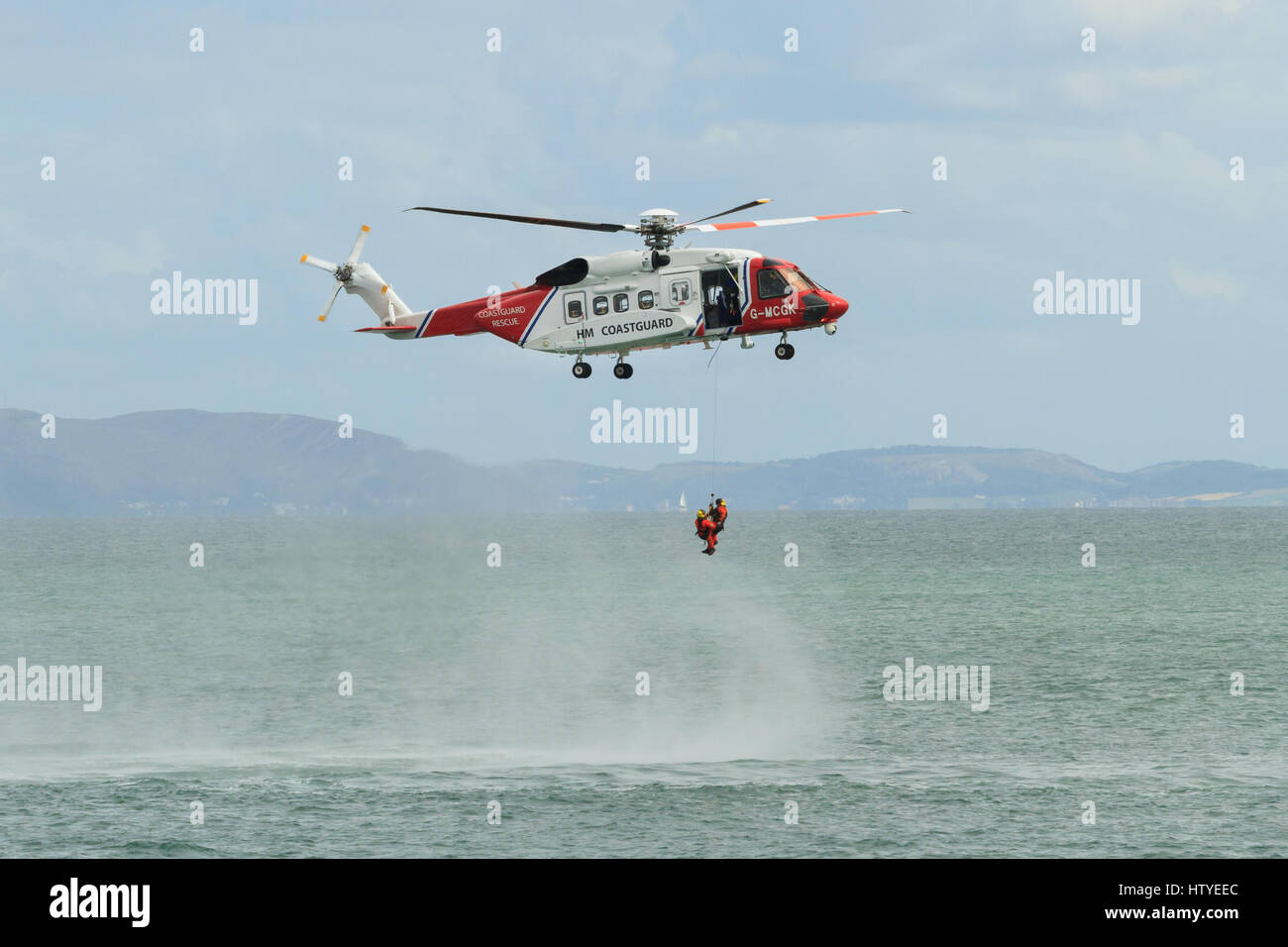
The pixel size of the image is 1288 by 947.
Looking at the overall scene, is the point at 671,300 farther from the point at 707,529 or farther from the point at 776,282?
the point at 707,529

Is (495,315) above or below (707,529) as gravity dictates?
above

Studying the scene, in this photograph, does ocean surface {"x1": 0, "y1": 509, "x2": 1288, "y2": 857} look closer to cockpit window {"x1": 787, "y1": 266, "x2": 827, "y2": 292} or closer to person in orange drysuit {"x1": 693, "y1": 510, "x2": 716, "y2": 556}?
person in orange drysuit {"x1": 693, "y1": 510, "x2": 716, "y2": 556}

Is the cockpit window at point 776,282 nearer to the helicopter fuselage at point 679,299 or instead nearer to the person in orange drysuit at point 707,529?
the helicopter fuselage at point 679,299

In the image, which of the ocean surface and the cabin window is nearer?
the cabin window

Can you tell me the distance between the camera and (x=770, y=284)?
39.3 m

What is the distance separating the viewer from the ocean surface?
58250mm

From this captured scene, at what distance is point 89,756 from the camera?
250 ft

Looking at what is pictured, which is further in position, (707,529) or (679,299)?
(679,299)

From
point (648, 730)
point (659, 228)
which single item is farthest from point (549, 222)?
point (648, 730)

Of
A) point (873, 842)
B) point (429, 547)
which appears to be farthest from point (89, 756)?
point (429, 547)

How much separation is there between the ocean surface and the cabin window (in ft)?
81.9

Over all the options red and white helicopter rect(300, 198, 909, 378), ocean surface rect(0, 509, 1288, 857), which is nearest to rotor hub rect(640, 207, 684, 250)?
red and white helicopter rect(300, 198, 909, 378)

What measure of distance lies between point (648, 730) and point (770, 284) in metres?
45.9
